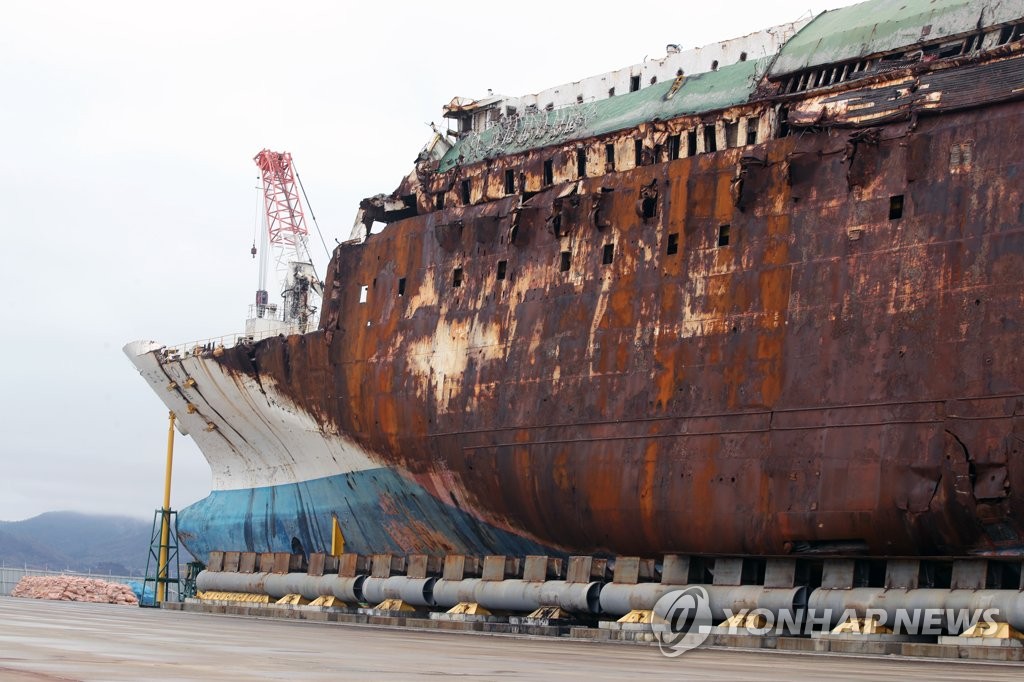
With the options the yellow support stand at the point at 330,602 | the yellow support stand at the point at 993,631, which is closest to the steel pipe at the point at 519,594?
the yellow support stand at the point at 330,602

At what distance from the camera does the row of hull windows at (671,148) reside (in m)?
25.2

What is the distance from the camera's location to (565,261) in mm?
26891

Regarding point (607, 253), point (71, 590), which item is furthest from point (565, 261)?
point (71, 590)

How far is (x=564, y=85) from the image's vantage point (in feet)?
103

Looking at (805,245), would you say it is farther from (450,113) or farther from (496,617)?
(450,113)

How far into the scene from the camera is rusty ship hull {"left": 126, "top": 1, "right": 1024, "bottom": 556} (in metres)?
20.5

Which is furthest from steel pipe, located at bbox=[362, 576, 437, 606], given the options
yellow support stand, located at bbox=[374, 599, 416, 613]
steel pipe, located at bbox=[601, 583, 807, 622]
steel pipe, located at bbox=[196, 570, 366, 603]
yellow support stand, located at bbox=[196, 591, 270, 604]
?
steel pipe, located at bbox=[601, 583, 807, 622]

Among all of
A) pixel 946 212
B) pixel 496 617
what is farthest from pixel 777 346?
pixel 496 617

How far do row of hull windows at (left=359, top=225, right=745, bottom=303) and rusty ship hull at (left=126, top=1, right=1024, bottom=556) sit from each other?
0.06 metres

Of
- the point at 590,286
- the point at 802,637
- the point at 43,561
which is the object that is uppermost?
the point at 590,286

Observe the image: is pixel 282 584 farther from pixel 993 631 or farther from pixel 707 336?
pixel 993 631

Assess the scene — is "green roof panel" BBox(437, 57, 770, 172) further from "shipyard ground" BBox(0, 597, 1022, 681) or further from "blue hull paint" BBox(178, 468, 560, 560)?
"shipyard ground" BBox(0, 597, 1022, 681)

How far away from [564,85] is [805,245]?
10456mm

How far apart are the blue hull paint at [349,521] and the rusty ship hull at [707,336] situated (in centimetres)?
10
